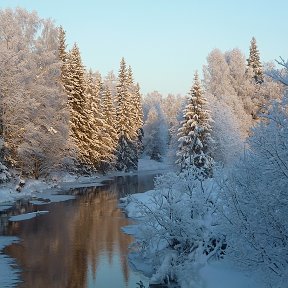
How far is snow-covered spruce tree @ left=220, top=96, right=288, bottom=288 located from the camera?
7535 mm

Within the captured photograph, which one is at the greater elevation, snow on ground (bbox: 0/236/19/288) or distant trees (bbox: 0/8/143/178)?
distant trees (bbox: 0/8/143/178)

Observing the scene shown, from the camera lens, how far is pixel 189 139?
36.4 meters

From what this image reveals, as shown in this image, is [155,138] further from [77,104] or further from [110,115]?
[77,104]

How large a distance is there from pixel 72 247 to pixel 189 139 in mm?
20680

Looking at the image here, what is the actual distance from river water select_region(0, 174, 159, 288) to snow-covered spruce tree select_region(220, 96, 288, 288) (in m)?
5.01

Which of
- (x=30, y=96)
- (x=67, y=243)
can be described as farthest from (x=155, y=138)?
(x=67, y=243)

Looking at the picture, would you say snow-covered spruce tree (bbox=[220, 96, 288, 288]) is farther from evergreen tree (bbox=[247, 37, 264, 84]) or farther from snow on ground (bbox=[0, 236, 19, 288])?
evergreen tree (bbox=[247, 37, 264, 84])

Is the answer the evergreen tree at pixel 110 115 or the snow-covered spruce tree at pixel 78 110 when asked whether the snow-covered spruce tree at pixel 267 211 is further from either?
the evergreen tree at pixel 110 115

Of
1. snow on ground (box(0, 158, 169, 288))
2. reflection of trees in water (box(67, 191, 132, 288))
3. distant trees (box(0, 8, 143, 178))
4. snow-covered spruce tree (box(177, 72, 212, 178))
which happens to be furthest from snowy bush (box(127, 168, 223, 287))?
snow-covered spruce tree (box(177, 72, 212, 178))

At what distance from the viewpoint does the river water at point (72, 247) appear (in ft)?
43.2

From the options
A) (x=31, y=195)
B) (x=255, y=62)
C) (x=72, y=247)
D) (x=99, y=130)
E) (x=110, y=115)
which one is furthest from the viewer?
(x=110, y=115)

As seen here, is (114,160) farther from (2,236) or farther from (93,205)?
(2,236)

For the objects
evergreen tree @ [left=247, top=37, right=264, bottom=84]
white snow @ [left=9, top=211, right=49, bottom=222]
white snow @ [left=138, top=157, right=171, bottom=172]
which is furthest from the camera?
white snow @ [left=138, top=157, right=171, bottom=172]

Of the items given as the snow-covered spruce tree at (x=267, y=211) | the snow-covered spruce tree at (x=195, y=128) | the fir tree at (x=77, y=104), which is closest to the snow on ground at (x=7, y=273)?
the snow-covered spruce tree at (x=267, y=211)
